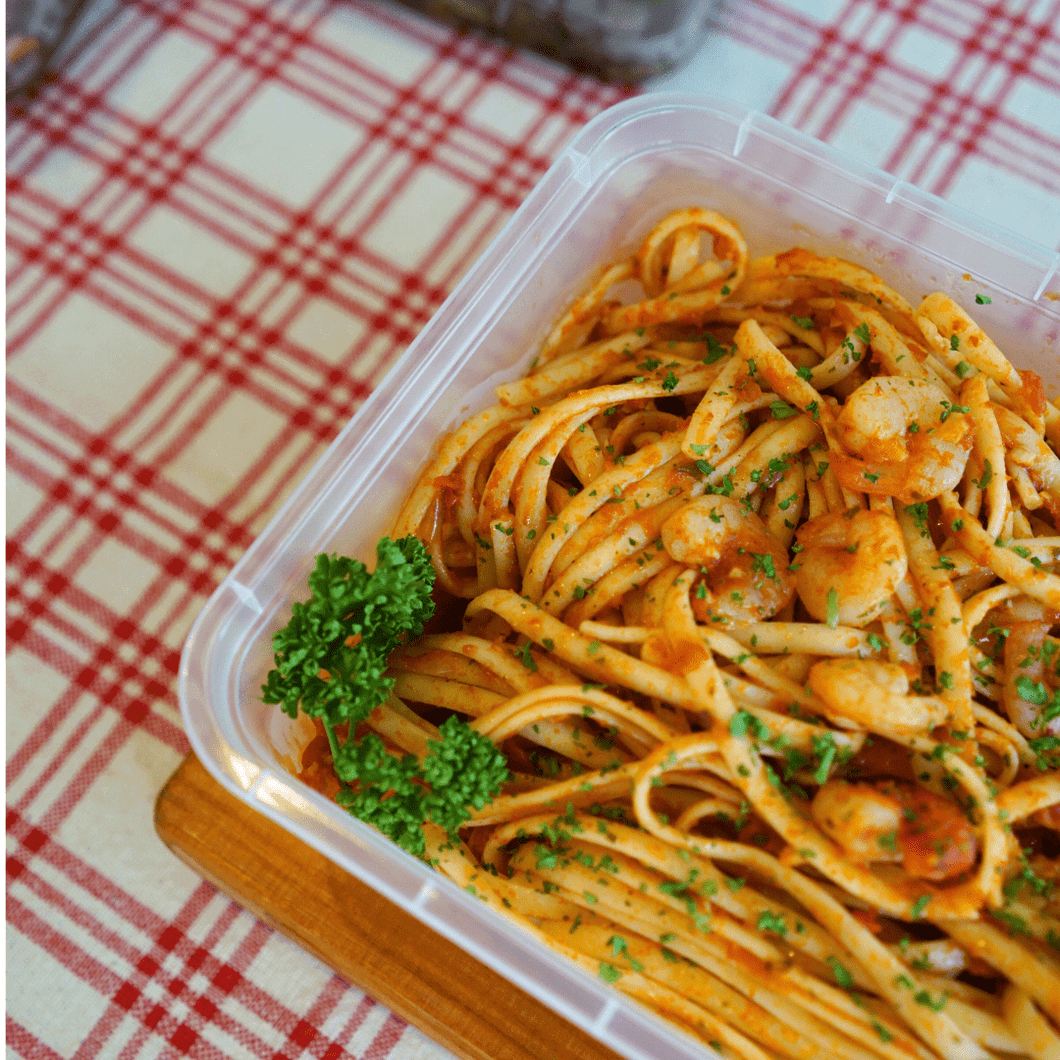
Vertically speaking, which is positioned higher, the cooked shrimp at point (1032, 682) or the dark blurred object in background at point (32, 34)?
the dark blurred object in background at point (32, 34)

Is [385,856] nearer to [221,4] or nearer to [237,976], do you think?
[237,976]

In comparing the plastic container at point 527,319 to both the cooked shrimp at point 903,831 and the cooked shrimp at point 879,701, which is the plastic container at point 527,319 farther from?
the cooked shrimp at point 879,701

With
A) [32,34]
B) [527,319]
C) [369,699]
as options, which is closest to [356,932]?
[369,699]

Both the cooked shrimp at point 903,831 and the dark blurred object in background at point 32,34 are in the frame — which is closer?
the cooked shrimp at point 903,831

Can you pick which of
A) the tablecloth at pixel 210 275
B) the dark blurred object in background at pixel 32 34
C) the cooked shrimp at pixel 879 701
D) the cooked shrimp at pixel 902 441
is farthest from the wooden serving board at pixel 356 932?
the dark blurred object in background at pixel 32 34

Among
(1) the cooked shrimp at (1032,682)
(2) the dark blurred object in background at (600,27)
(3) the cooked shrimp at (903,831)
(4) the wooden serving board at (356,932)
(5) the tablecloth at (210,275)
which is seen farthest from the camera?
(2) the dark blurred object in background at (600,27)

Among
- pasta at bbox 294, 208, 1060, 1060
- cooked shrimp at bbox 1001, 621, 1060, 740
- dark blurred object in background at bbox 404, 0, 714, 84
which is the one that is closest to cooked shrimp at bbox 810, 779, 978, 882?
pasta at bbox 294, 208, 1060, 1060

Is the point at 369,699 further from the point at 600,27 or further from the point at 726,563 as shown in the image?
the point at 600,27
